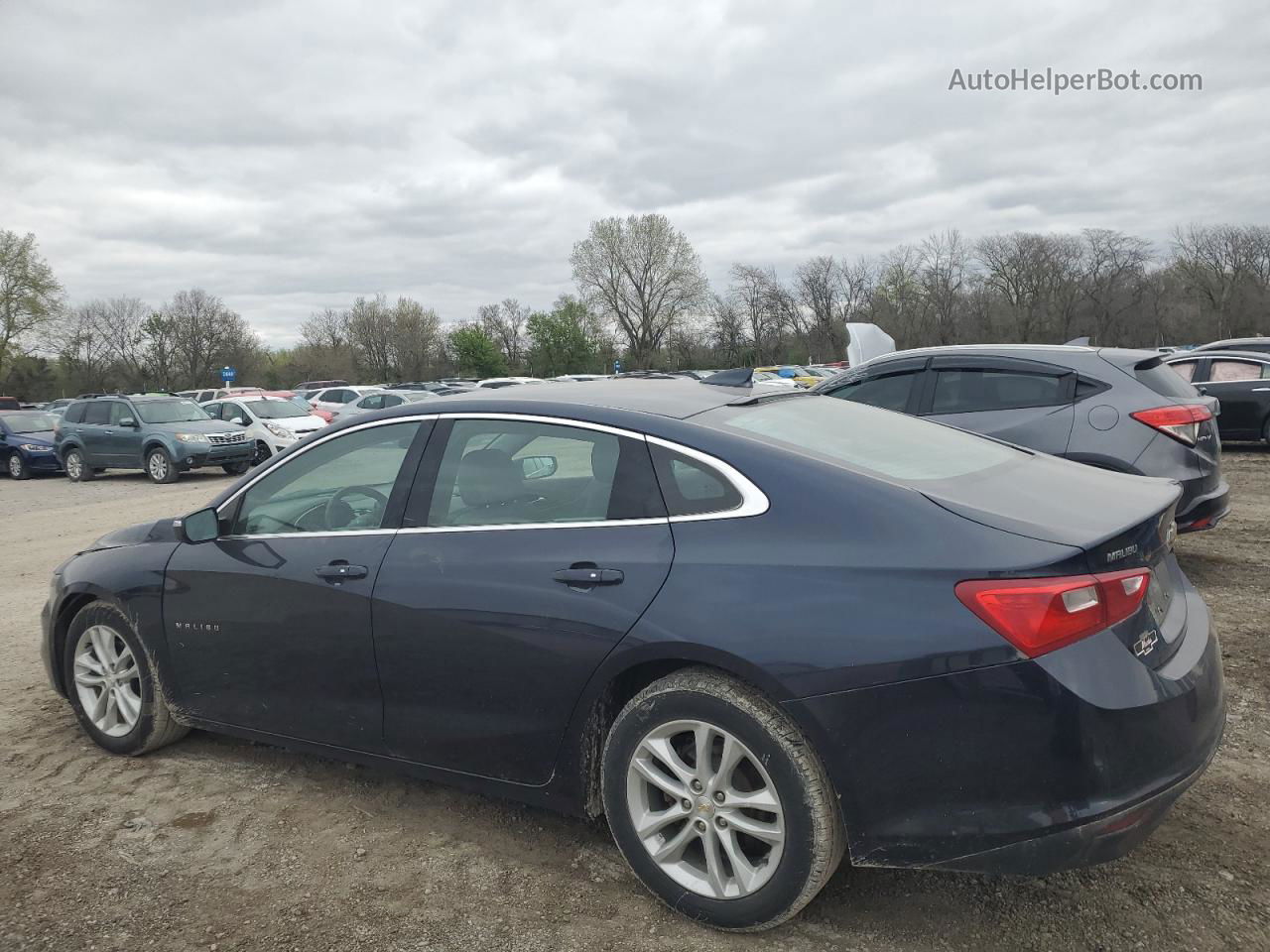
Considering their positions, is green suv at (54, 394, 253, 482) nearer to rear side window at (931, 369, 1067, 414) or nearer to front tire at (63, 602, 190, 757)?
front tire at (63, 602, 190, 757)

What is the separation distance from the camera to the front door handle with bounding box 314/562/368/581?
3250 mm

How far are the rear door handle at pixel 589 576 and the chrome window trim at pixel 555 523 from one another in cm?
16

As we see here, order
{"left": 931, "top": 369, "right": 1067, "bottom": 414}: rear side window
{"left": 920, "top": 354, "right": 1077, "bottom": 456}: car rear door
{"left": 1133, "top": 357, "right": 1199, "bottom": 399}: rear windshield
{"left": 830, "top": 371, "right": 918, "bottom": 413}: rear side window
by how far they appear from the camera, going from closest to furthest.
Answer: {"left": 1133, "top": 357, "right": 1199, "bottom": 399}: rear windshield → {"left": 920, "top": 354, "right": 1077, "bottom": 456}: car rear door → {"left": 931, "top": 369, "right": 1067, "bottom": 414}: rear side window → {"left": 830, "top": 371, "right": 918, "bottom": 413}: rear side window

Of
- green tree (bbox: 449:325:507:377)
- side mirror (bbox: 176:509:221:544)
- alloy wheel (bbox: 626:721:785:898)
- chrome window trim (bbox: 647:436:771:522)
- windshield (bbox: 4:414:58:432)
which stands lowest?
alloy wheel (bbox: 626:721:785:898)

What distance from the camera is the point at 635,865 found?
277 cm

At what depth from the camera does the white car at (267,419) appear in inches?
772

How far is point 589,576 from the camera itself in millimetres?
2775

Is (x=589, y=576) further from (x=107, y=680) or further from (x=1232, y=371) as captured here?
(x=1232, y=371)

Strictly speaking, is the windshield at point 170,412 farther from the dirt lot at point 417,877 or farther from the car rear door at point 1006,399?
the car rear door at point 1006,399

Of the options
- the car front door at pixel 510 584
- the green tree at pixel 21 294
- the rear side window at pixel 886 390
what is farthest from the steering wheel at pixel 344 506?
the green tree at pixel 21 294

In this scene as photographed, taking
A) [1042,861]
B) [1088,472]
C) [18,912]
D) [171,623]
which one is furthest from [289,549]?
[1088,472]

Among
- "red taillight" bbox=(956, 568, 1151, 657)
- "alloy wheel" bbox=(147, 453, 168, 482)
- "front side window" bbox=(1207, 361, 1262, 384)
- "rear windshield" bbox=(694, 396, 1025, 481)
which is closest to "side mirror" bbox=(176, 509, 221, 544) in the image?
"rear windshield" bbox=(694, 396, 1025, 481)

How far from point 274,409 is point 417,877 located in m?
19.9

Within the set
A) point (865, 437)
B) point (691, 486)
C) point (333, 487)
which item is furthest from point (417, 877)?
point (865, 437)
